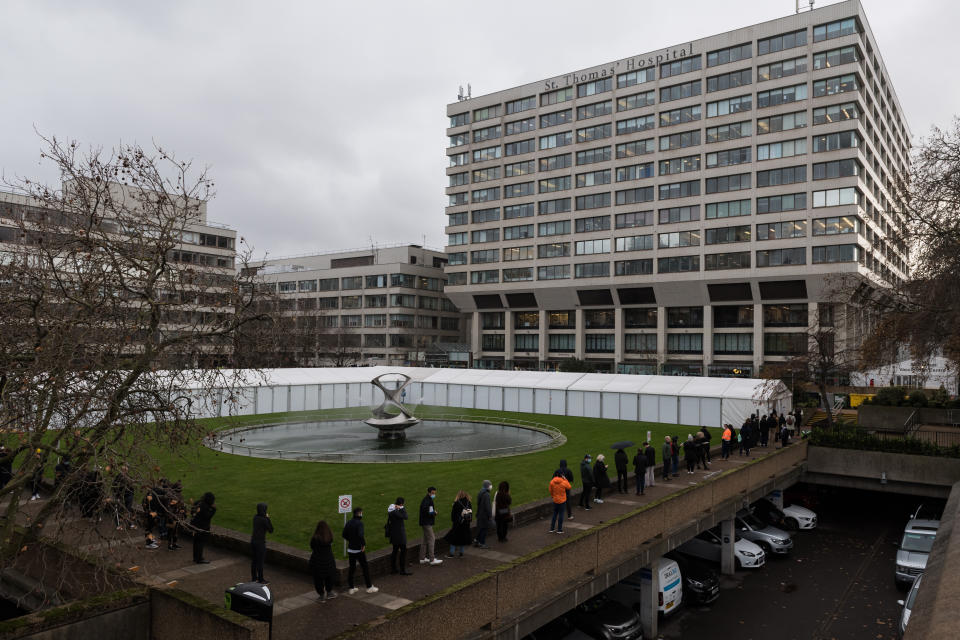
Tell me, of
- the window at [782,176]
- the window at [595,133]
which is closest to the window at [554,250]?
the window at [595,133]

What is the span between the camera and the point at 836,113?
211 ft

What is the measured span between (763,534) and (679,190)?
57.9 metres

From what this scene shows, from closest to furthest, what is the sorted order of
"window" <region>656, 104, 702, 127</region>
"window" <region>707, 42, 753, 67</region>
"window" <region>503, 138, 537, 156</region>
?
"window" <region>707, 42, 753, 67</region> → "window" <region>656, 104, 702, 127</region> → "window" <region>503, 138, 537, 156</region>

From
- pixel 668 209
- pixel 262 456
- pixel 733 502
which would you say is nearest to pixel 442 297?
pixel 668 209

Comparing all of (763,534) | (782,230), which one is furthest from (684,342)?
(763,534)

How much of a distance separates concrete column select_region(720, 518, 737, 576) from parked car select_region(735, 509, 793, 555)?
2.12 metres

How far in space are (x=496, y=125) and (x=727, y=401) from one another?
62492 millimetres

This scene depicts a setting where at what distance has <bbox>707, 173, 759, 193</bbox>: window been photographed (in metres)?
70.4

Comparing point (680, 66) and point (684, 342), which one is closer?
point (680, 66)

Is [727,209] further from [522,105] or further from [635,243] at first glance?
[522,105]

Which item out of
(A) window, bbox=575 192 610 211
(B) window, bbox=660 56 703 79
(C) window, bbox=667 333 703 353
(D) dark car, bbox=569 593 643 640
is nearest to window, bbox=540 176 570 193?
(A) window, bbox=575 192 610 211

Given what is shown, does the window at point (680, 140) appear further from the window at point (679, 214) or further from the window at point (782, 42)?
the window at point (782, 42)

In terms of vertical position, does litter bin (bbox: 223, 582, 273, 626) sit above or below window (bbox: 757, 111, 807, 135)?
below

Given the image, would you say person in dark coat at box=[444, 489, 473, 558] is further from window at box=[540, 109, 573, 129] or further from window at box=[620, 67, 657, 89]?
window at box=[540, 109, 573, 129]
